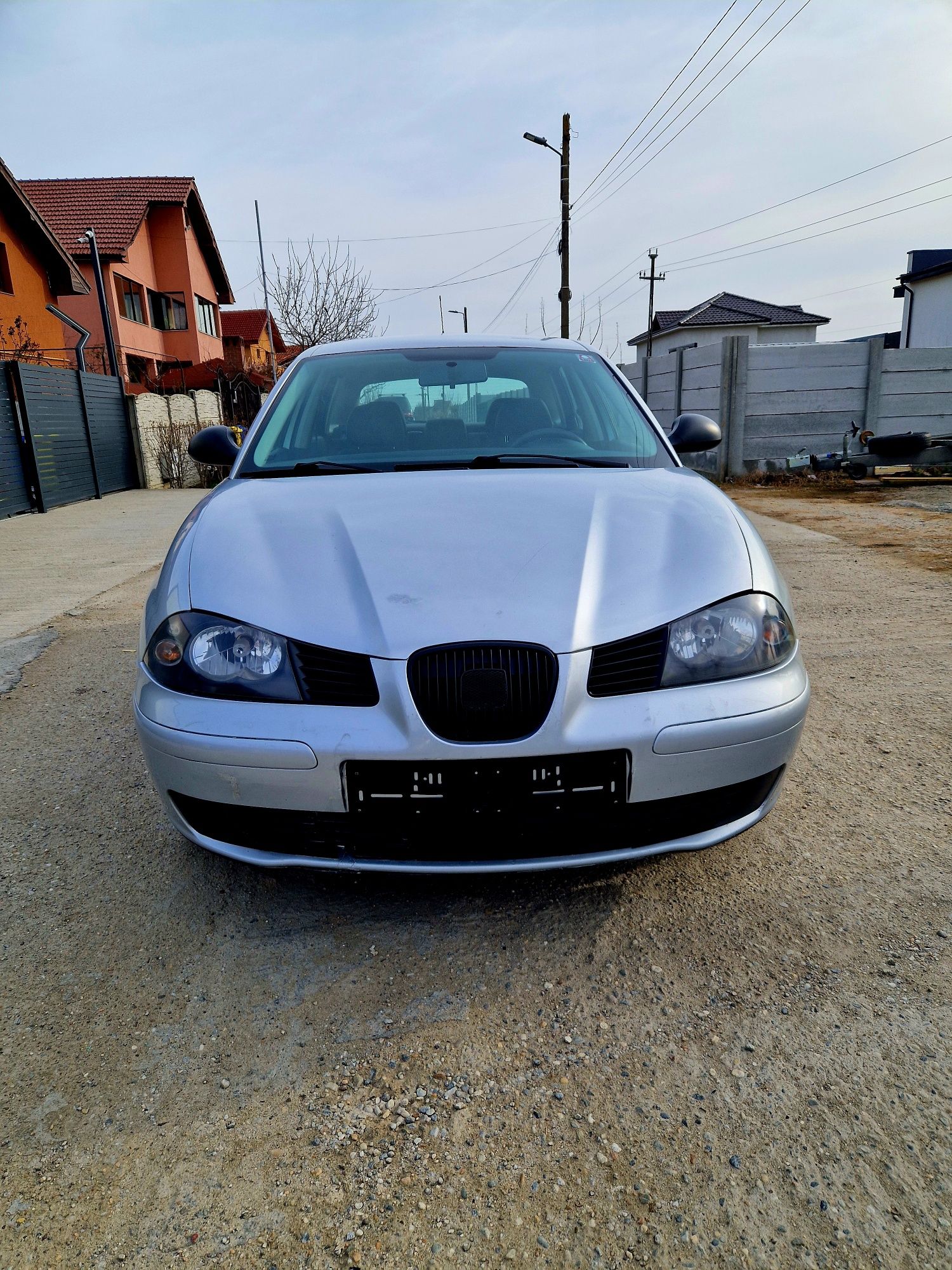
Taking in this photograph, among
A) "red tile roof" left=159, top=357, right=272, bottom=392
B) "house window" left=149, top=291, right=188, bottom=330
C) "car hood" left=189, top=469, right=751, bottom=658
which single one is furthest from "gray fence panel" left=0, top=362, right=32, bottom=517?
"house window" left=149, top=291, right=188, bottom=330

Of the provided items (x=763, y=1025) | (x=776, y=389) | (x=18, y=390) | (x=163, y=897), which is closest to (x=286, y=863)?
(x=163, y=897)

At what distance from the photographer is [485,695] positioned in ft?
5.64

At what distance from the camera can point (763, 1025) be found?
168 cm

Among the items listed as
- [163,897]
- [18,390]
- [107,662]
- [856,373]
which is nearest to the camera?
[163,897]

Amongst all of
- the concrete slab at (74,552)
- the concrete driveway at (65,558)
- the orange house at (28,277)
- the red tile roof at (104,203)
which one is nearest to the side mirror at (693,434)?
the concrete driveway at (65,558)

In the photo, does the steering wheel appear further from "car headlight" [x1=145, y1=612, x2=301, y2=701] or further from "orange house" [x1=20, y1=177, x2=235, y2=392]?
"orange house" [x1=20, y1=177, x2=235, y2=392]

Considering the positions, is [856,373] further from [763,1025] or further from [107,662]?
[763,1025]

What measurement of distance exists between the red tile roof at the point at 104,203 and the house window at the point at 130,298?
4.21 ft

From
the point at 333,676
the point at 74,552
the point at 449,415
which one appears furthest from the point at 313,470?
the point at 74,552

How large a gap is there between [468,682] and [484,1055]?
2.44 ft

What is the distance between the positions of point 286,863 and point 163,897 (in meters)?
0.60

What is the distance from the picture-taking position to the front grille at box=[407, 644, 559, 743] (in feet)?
5.65

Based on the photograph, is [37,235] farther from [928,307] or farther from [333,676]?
[928,307]

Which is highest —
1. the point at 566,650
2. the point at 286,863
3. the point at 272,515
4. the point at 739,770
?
the point at 272,515
